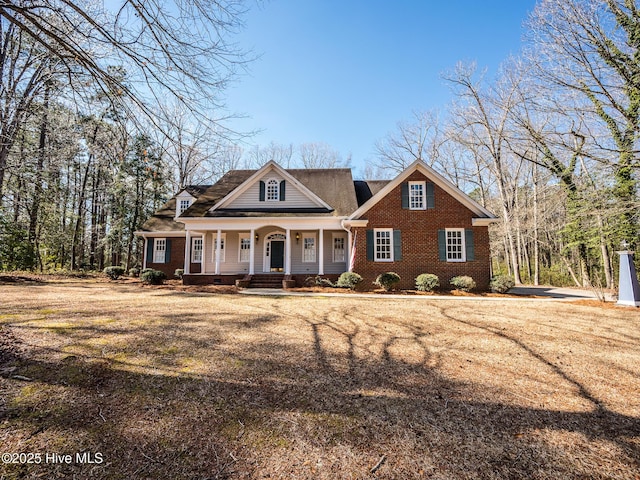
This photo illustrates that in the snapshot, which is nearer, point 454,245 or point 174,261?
point 454,245

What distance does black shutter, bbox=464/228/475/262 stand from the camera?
14.1m

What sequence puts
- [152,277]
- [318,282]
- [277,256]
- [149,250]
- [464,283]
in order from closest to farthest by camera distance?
[464,283] < [318,282] < [152,277] < [277,256] < [149,250]

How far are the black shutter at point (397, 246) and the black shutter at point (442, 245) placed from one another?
187 cm

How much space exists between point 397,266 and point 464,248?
11.0 ft

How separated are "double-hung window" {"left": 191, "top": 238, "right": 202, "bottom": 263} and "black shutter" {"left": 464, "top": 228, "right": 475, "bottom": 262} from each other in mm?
15951

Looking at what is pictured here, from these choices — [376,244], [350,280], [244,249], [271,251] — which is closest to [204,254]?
[244,249]

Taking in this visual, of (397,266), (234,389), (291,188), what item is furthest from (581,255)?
(234,389)

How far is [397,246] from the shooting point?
47.3ft

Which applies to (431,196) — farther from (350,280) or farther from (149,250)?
(149,250)

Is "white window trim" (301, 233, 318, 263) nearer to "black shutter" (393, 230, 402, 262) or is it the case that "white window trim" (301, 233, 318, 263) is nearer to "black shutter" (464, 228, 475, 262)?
"black shutter" (393, 230, 402, 262)

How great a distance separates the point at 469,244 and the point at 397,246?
3.44 m

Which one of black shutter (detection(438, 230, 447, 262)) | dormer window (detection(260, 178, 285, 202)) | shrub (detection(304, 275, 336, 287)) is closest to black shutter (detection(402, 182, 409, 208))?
black shutter (detection(438, 230, 447, 262))

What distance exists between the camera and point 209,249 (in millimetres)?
18547

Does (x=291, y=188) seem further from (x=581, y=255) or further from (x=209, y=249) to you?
(x=581, y=255)
